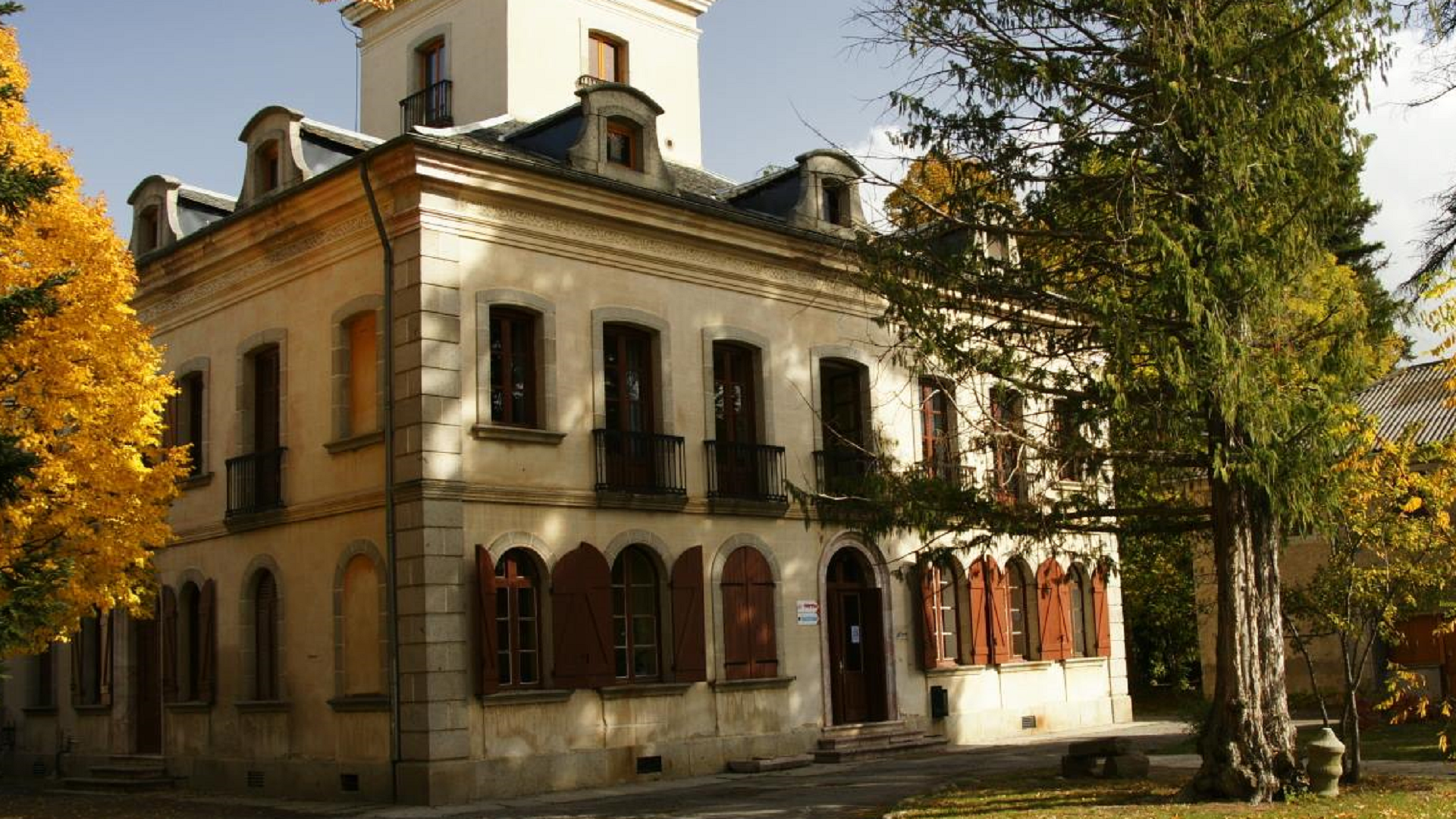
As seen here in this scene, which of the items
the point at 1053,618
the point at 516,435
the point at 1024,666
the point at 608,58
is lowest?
the point at 1024,666

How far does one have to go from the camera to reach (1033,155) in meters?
14.9

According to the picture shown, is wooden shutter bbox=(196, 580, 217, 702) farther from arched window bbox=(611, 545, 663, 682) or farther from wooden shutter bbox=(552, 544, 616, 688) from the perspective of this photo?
arched window bbox=(611, 545, 663, 682)

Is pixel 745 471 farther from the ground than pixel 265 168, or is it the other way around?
pixel 265 168

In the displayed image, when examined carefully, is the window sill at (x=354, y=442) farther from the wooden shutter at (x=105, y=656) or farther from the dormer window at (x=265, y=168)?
the wooden shutter at (x=105, y=656)

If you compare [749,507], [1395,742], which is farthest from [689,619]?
[1395,742]

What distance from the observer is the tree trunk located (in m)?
13.9

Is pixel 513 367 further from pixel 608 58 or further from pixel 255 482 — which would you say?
pixel 608 58

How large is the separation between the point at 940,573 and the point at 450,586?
9.13m

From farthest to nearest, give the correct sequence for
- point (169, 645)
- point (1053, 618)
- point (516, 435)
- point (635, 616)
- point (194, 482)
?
1. point (1053, 618)
2. point (169, 645)
3. point (194, 482)
4. point (635, 616)
5. point (516, 435)

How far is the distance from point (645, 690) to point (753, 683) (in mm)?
1956

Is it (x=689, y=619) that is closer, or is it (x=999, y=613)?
(x=689, y=619)

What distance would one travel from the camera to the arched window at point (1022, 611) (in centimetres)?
2583

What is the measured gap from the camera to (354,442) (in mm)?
18844

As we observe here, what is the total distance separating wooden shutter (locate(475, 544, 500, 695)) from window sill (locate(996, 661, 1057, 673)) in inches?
399
